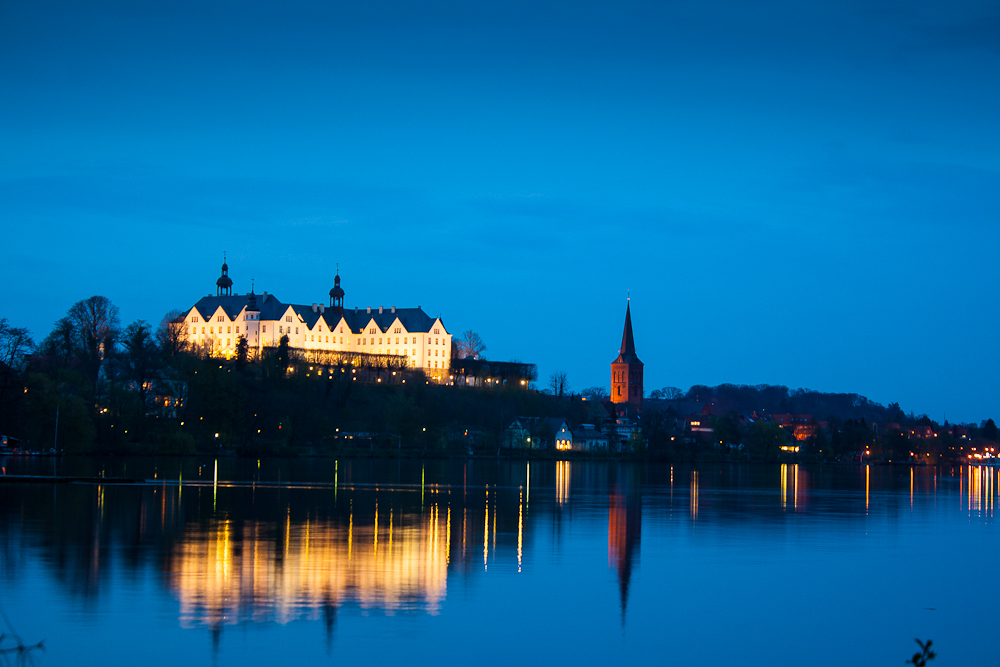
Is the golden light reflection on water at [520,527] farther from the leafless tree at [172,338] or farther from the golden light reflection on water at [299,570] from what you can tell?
the leafless tree at [172,338]

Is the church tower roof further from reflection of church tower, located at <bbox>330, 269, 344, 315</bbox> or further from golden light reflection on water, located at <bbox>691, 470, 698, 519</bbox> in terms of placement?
golden light reflection on water, located at <bbox>691, 470, 698, 519</bbox>

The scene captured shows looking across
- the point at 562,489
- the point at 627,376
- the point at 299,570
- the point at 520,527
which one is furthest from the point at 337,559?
the point at 627,376

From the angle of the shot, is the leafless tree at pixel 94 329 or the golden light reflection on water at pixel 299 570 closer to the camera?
the golden light reflection on water at pixel 299 570

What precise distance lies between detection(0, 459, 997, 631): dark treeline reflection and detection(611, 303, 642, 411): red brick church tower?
402 feet

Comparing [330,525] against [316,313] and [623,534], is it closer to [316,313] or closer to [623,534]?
[623,534]

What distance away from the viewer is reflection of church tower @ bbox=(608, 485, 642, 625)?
22.4 metres

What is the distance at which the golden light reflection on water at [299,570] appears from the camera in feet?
57.6

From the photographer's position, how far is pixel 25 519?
28.7 metres

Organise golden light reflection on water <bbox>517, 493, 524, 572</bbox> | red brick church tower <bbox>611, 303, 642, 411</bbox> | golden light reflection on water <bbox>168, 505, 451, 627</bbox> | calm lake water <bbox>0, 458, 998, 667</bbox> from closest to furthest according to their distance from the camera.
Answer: calm lake water <bbox>0, 458, 998, 667</bbox>
golden light reflection on water <bbox>168, 505, 451, 627</bbox>
golden light reflection on water <bbox>517, 493, 524, 572</bbox>
red brick church tower <bbox>611, 303, 642, 411</bbox>

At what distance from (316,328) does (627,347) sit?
2557 inches

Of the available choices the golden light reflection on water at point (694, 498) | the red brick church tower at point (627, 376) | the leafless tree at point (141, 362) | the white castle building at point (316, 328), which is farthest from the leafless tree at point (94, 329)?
the red brick church tower at point (627, 376)

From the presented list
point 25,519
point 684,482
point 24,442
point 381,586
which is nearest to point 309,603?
point 381,586

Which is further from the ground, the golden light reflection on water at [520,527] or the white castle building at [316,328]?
the white castle building at [316,328]

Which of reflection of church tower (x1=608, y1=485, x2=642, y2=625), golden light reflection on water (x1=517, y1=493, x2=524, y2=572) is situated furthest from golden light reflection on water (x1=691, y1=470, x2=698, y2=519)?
golden light reflection on water (x1=517, y1=493, x2=524, y2=572)
